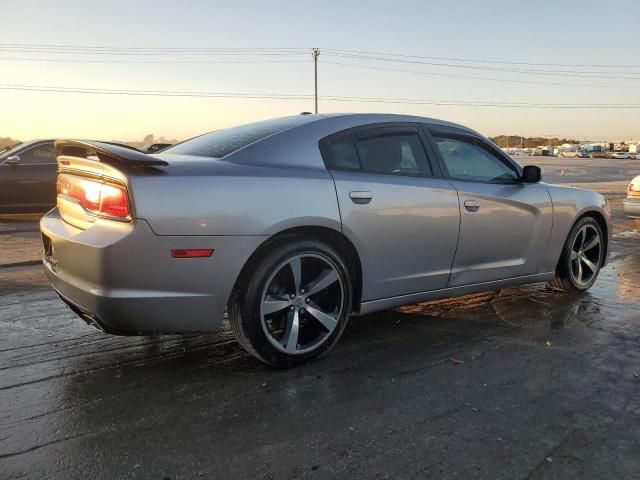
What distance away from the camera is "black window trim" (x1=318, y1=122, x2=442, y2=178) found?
3.56m

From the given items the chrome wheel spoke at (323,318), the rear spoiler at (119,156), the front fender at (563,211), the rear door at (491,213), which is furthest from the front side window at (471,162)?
the rear spoiler at (119,156)

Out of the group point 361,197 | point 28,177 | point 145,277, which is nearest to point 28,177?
point 28,177

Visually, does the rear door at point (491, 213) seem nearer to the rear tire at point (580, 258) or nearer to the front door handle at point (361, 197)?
the rear tire at point (580, 258)

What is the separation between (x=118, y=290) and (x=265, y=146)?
47.6 inches

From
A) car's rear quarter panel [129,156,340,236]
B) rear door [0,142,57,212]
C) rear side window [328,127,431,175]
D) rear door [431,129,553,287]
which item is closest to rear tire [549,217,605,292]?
rear door [431,129,553,287]

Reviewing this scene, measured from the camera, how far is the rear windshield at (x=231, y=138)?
354 cm

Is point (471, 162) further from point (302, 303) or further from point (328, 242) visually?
point (302, 303)

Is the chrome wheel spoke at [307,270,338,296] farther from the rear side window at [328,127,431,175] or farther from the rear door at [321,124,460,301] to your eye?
the rear side window at [328,127,431,175]

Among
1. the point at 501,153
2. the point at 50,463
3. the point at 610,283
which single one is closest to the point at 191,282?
the point at 50,463

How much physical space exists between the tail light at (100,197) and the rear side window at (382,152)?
1287mm

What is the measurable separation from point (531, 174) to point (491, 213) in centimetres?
66

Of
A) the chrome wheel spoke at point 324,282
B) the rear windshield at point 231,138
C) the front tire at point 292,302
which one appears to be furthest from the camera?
the rear windshield at point 231,138

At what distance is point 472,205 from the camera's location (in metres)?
4.12

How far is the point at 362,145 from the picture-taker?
12.3ft
